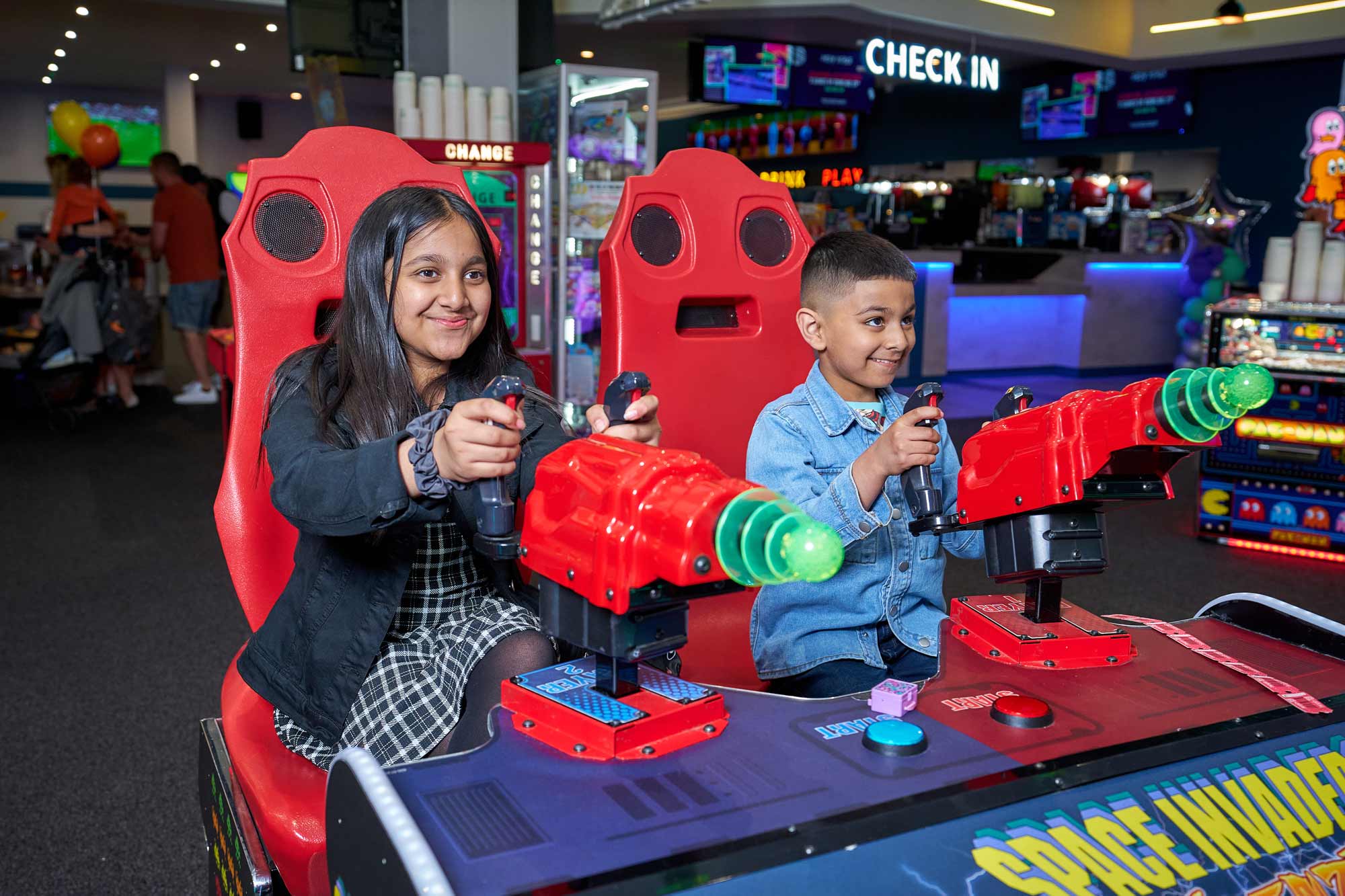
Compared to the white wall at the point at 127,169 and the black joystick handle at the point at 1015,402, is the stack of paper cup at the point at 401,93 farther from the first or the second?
the white wall at the point at 127,169

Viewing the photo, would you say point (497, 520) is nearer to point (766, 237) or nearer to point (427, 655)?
point (427, 655)

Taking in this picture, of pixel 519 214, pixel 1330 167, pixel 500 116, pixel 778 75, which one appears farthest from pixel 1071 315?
pixel 519 214

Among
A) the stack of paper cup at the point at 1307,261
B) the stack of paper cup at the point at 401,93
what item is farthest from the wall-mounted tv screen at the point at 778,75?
the stack of paper cup at the point at 1307,261

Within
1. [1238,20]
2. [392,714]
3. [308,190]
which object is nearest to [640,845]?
[392,714]

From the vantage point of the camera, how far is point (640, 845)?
0.82m

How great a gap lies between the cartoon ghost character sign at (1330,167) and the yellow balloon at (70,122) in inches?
297

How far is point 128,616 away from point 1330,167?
4356 mm

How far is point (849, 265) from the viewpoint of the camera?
166 centimetres

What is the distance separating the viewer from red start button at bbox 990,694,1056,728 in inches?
41.2

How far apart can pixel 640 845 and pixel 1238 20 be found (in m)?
8.19

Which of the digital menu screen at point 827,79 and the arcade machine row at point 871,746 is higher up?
the digital menu screen at point 827,79

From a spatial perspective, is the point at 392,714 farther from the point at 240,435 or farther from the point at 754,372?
the point at 754,372

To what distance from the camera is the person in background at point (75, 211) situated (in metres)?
6.57

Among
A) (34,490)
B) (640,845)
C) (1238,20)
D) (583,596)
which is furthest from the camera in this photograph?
(1238,20)
